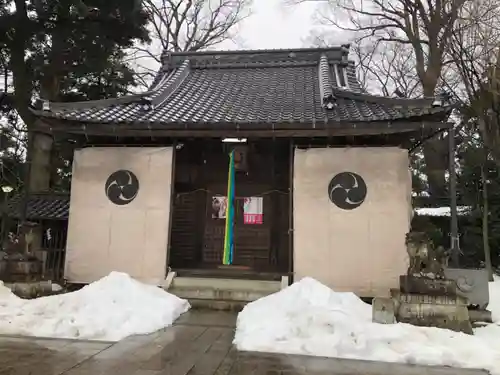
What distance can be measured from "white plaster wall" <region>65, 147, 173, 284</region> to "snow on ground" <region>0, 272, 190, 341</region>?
1.64 metres

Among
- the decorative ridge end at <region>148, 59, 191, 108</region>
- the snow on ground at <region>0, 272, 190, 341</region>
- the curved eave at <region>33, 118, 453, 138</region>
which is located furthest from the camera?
the decorative ridge end at <region>148, 59, 191, 108</region>

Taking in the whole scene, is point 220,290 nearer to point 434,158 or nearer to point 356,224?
point 356,224

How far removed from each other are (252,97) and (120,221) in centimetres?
524

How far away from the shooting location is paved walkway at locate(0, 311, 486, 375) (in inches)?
183

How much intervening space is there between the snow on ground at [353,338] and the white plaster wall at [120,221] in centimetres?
372

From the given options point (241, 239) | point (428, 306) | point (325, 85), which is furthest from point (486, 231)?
point (428, 306)

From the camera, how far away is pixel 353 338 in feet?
19.0

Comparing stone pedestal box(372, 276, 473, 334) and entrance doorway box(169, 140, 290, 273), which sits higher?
entrance doorway box(169, 140, 290, 273)

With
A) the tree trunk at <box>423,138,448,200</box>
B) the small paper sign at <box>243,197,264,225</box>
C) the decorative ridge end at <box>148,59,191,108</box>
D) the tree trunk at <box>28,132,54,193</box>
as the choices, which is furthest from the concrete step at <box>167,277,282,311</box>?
the tree trunk at <box>423,138,448,200</box>

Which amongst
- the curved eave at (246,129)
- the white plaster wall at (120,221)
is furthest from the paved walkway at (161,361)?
the curved eave at (246,129)

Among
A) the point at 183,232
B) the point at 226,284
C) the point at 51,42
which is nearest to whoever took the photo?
the point at 226,284

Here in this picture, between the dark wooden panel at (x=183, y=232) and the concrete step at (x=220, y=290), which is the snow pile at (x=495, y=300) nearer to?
the concrete step at (x=220, y=290)

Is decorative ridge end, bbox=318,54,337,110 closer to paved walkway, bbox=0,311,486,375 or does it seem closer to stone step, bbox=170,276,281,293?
stone step, bbox=170,276,281,293

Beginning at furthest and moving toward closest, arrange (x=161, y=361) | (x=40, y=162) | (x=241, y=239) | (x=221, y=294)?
(x=40, y=162) → (x=241, y=239) → (x=221, y=294) → (x=161, y=361)
